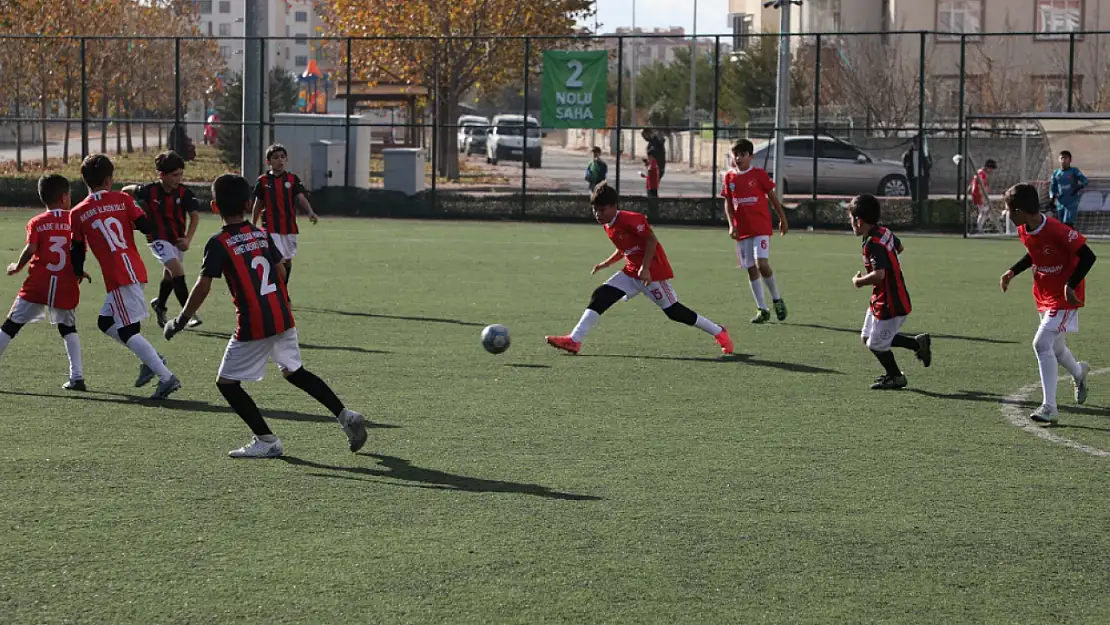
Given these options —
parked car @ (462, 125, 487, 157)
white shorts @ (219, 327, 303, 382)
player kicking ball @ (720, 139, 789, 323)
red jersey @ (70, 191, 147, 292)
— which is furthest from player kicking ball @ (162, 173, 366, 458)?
parked car @ (462, 125, 487, 157)

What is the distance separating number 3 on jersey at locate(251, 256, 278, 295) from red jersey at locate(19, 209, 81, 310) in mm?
2645

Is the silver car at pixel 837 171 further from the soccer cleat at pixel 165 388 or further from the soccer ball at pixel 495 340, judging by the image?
the soccer cleat at pixel 165 388

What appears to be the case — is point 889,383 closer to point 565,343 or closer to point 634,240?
point 634,240

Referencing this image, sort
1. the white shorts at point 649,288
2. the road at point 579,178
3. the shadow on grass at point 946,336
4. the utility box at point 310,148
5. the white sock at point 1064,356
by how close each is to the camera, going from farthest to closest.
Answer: the road at point 579,178, the utility box at point 310,148, the shadow on grass at point 946,336, the white shorts at point 649,288, the white sock at point 1064,356

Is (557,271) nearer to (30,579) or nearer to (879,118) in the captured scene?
(30,579)

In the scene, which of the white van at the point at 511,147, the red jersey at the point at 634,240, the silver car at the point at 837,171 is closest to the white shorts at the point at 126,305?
the red jersey at the point at 634,240

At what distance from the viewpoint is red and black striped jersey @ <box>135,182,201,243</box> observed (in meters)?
12.8

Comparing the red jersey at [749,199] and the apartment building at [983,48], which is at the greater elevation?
the apartment building at [983,48]

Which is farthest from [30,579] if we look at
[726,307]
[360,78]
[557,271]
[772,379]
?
[360,78]

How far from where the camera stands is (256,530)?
6.54 m

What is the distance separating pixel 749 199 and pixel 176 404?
283 inches

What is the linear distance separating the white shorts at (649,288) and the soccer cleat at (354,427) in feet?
14.7

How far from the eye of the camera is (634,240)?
12.0 m

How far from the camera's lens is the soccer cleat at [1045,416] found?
9281 millimetres
